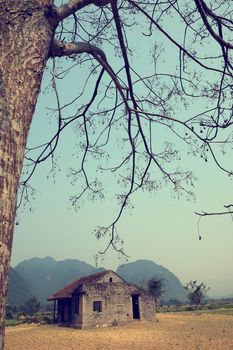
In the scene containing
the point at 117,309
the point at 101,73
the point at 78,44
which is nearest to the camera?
the point at 78,44

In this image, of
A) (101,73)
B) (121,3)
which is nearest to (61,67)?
(101,73)

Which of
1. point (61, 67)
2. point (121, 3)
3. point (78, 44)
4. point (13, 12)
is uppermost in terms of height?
point (121, 3)

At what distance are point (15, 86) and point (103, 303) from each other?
3296cm

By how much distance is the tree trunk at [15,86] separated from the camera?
1833 mm

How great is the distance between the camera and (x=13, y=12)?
239 centimetres

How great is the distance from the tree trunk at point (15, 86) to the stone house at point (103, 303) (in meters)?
31.3

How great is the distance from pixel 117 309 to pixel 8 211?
33881 mm

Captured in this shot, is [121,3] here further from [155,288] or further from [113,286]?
[155,288]

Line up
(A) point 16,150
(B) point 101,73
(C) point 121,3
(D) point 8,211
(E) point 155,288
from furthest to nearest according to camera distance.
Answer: (E) point 155,288, (B) point 101,73, (C) point 121,3, (A) point 16,150, (D) point 8,211

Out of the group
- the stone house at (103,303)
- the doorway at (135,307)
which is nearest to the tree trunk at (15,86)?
the stone house at (103,303)

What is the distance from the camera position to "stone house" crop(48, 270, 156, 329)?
31.4 m

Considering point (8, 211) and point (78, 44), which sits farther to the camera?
point (78, 44)

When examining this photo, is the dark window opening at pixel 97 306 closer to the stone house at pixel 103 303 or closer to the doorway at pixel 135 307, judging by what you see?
the stone house at pixel 103 303

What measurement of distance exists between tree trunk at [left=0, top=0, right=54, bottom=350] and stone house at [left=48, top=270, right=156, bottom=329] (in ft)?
103
